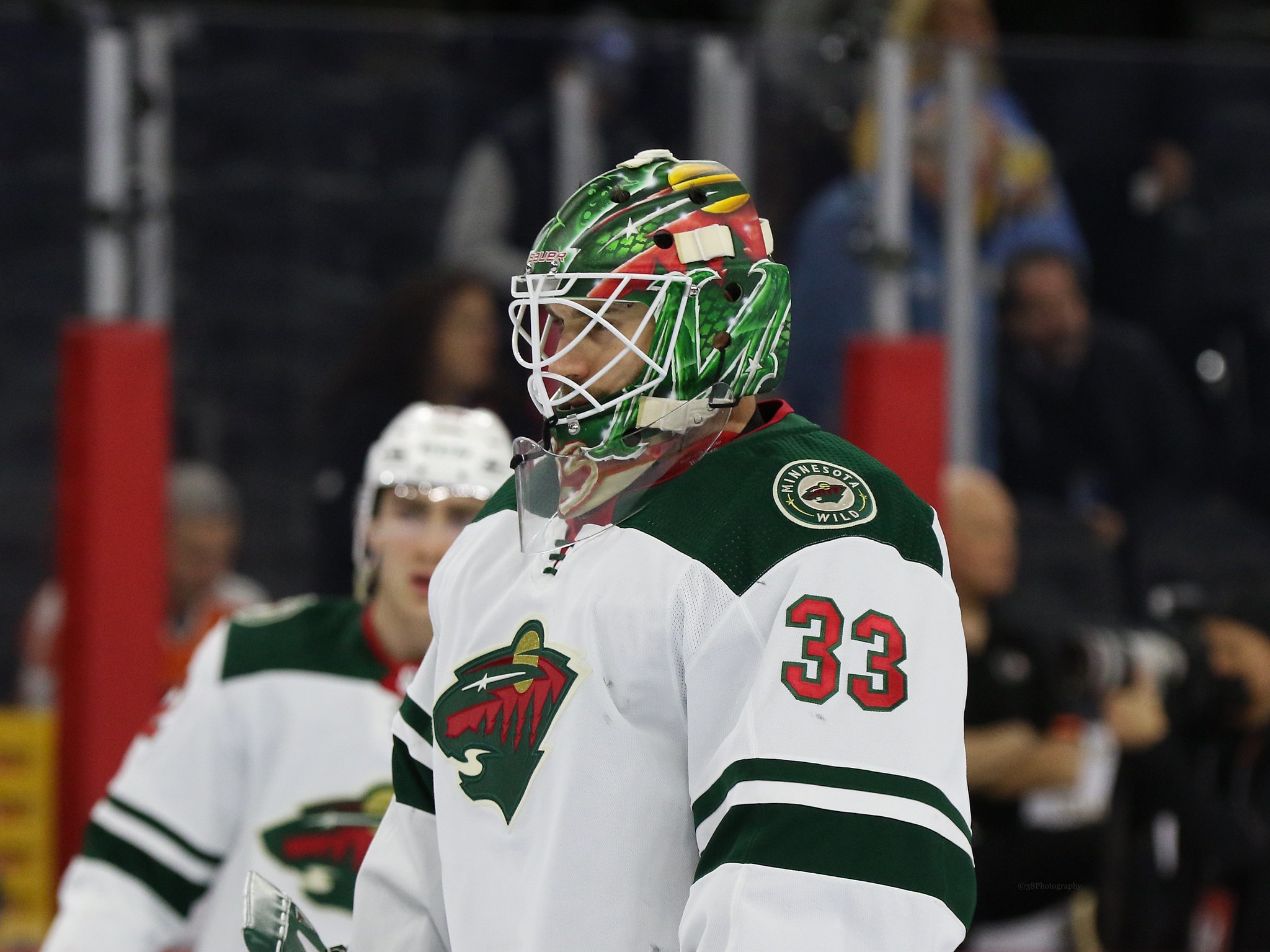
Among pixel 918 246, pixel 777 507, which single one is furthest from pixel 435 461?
pixel 918 246

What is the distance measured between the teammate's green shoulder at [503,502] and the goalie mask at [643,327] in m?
0.07

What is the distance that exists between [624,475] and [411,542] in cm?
114

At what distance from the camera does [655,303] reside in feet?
5.65

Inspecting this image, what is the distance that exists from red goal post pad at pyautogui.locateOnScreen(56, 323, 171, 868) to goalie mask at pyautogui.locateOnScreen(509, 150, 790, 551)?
2.61 m

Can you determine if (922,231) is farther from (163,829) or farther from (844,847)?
(844,847)

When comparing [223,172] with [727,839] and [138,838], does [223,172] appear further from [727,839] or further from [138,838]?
[727,839]

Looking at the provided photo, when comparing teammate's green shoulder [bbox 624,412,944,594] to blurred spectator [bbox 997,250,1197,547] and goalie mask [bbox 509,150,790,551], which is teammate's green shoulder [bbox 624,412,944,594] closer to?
goalie mask [bbox 509,150,790,551]

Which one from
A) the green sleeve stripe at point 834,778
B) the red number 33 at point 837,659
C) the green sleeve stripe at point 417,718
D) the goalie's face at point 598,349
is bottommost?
the green sleeve stripe at point 417,718

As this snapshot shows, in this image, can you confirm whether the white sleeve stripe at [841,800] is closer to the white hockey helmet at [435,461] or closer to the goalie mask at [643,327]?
the goalie mask at [643,327]

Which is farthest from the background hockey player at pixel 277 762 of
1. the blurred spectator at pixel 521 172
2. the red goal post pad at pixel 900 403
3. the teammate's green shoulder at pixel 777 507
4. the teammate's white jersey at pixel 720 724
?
the red goal post pad at pixel 900 403

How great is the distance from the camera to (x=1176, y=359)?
484 cm

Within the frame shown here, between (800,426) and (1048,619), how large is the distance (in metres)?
3.03

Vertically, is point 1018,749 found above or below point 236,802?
below

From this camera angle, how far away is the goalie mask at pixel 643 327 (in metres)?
1.73
